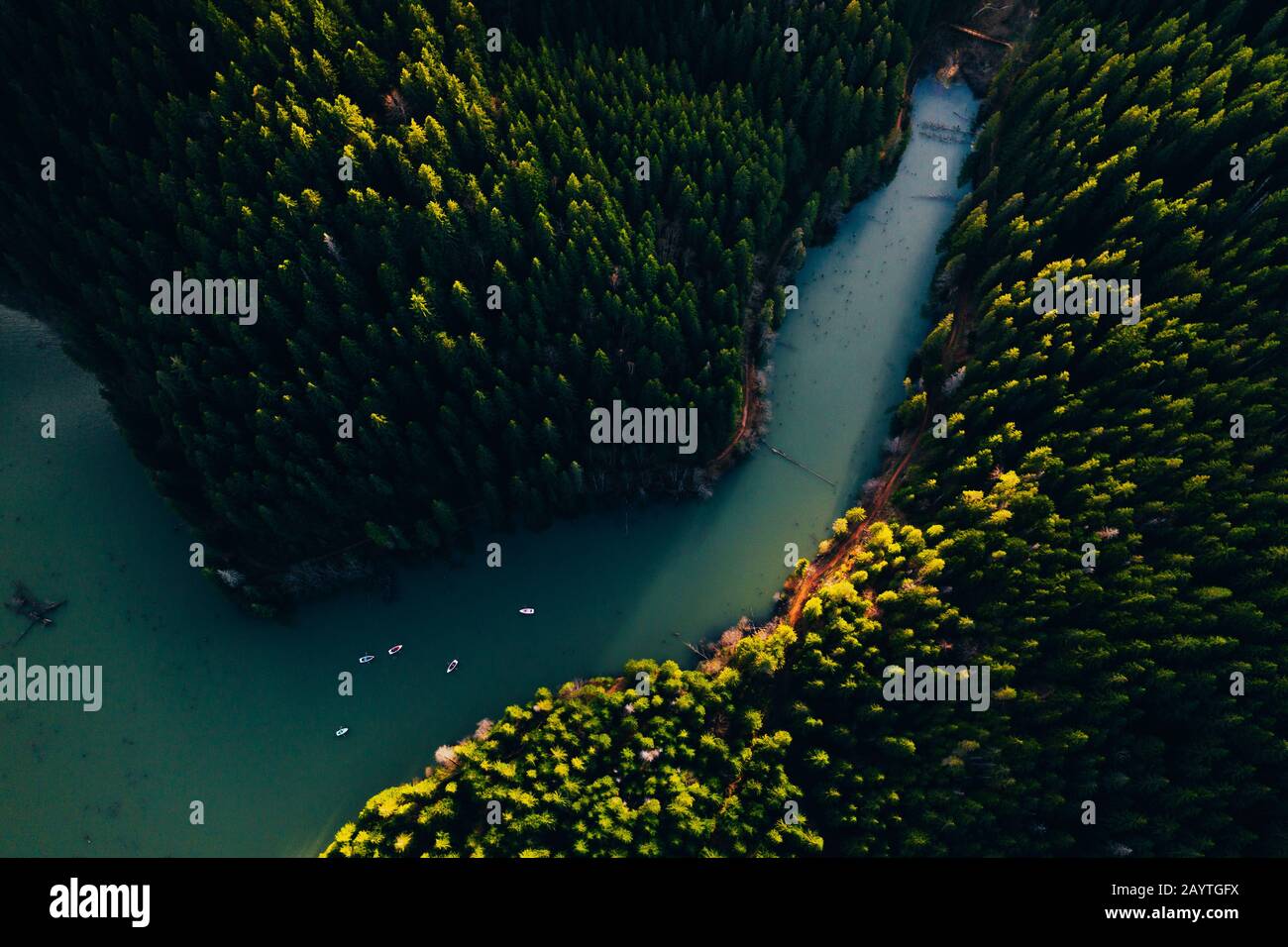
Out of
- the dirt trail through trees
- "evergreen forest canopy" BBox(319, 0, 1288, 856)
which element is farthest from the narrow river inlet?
"evergreen forest canopy" BBox(319, 0, 1288, 856)

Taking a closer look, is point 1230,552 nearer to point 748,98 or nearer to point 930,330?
point 930,330

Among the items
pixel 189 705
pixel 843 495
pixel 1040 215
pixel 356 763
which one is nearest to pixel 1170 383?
pixel 1040 215

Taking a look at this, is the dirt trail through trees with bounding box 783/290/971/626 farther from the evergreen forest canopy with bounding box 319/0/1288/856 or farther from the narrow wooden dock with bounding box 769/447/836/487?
the narrow wooden dock with bounding box 769/447/836/487

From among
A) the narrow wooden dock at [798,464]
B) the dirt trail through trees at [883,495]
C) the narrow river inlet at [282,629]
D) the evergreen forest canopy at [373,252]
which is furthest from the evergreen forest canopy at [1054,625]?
the evergreen forest canopy at [373,252]

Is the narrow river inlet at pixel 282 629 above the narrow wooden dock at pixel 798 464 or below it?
below

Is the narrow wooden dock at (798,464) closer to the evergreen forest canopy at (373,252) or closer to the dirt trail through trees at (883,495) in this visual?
the dirt trail through trees at (883,495)

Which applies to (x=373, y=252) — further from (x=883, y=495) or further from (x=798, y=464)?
(x=883, y=495)
